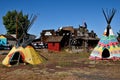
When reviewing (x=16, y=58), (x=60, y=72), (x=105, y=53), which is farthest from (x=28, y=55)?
(x=105, y=53)

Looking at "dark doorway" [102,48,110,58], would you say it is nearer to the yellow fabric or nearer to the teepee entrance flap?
the yellow fabric

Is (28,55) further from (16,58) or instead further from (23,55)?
(16,58)

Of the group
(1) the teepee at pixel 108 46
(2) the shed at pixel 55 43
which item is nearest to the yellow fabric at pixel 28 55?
(1) the teepee at pixel 108 46

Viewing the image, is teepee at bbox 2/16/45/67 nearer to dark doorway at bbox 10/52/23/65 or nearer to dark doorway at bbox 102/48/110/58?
dark doorway at bbox 10/52/23/65

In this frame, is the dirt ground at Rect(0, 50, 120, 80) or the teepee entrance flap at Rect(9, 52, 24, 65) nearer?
the dirt ground at Rect(0, 50, 120, 80)

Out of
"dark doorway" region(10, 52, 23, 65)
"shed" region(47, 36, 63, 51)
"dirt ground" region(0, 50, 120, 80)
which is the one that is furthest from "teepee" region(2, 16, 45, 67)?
"shed" region(47, 36, 63, 51)

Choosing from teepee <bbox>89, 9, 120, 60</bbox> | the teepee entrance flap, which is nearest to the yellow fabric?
the teepee entrance flap

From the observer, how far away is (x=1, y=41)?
68.2 m

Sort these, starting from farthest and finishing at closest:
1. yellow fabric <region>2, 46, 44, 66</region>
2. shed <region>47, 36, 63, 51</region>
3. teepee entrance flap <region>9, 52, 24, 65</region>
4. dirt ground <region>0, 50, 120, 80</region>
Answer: shed <region>47, 36, 63, 51</region> → teepee entrance flap <region>9, 52, 24, 65</region> → yellow fabric <region>2, 46, 44, 66</region> → dirt ground <region>0, 50, 120, 80</region>

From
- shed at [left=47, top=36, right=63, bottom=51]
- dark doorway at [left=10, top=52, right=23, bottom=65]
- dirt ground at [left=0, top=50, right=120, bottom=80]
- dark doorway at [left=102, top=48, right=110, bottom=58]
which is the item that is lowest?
dirt ground at [left=0, top=50, right=120, bottom=80]

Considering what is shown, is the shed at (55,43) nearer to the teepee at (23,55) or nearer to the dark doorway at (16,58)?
the dark doorway at (16,58)

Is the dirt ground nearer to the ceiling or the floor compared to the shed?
nearer to the floor

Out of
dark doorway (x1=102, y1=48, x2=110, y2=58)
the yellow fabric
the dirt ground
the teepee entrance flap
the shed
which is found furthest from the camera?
the shed

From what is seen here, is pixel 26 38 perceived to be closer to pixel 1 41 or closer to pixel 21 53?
pixel 21 53
